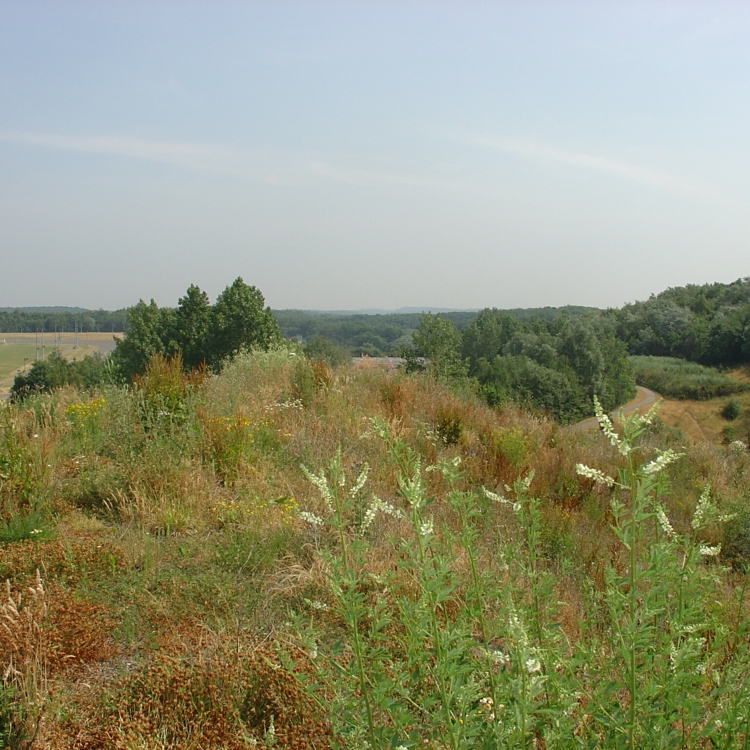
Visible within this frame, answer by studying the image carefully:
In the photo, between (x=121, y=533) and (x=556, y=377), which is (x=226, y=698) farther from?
(x=556, y=377)

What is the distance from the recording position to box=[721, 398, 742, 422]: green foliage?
45906 millimetres

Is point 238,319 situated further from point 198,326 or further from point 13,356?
point 13,356

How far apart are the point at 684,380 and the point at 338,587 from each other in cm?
5737

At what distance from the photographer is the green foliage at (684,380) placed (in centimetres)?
5125

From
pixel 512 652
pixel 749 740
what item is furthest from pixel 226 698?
pixel 749 740

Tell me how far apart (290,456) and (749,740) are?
491 cm

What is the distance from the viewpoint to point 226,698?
2.55 m

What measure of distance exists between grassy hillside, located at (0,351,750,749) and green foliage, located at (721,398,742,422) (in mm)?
44419

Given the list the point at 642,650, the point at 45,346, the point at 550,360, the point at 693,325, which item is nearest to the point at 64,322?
the point at 45,346

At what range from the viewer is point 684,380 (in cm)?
5278

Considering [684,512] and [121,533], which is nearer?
[121,533]

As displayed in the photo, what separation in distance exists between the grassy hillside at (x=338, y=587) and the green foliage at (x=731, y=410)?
44419mm

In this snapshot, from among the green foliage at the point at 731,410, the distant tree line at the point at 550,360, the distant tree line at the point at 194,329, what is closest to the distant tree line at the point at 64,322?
the distant tree line at the point at 194,329

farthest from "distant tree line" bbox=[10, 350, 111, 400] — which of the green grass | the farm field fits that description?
the farm field
